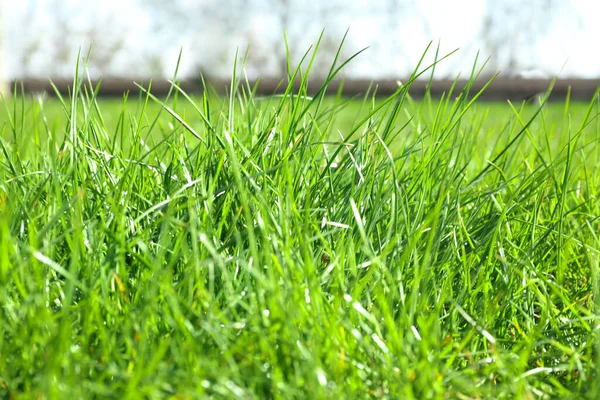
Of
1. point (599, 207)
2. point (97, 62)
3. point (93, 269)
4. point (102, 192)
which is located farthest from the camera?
point (97, 62)

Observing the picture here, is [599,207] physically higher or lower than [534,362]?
higher

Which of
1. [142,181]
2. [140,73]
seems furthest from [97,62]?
[142,181]

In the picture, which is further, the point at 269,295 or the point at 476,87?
the point at 476,87

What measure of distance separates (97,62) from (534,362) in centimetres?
995

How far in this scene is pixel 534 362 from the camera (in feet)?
2.33

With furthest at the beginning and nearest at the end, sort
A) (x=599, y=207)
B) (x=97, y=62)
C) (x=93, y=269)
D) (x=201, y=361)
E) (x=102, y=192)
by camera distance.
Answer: (x=97, y=62), (x=599, y=207), (x=102, y=192), (x=93, y=269), (x=201, y=361)

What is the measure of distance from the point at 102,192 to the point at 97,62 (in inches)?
379

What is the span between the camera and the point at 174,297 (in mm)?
571

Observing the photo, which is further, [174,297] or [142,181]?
A: [142,181]

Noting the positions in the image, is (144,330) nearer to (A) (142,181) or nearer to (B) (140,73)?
(A) (142,181)

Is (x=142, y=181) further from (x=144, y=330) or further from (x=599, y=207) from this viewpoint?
(x=599, y=207)

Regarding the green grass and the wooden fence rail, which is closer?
the green grass

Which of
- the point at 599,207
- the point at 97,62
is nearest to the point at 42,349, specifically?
the point at 599,207

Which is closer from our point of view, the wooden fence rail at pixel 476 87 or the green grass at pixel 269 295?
the green grass at pixel 269 295
